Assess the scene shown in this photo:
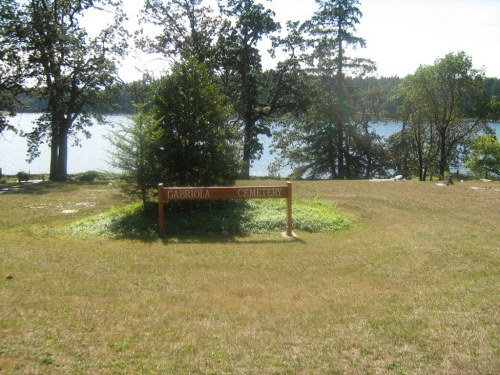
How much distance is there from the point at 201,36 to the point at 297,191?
17681 mm

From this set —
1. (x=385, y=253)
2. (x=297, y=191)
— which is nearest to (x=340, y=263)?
(x=385, y=253)

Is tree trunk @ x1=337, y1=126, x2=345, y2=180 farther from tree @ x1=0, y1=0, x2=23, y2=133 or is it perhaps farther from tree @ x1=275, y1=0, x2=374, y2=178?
tree @ x1=0, y1=0, x2=23, y2=133

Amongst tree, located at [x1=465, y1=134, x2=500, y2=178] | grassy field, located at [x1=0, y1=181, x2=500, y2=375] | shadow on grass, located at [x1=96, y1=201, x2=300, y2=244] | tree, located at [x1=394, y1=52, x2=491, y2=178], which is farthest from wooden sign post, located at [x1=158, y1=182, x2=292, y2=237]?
tree, located at [x1=465, y1=134, x2=500, y2=178]

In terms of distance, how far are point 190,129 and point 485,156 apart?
31.0 meters

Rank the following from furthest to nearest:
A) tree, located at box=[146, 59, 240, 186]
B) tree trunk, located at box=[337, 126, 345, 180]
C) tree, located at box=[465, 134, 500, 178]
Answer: tree trunk, located at box=[337, 126, 345, 180], tree, located at box=[465, 134, 500, 178], tree, located at box=[146, 59, 240, 186]

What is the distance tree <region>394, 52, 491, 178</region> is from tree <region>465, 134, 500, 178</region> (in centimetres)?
219

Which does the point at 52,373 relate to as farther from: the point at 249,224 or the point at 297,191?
the point at 297,191

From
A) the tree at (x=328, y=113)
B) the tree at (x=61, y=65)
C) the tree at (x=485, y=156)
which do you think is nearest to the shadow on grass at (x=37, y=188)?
the tree at (x=61, y=65)

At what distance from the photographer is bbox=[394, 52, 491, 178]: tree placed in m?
37.5

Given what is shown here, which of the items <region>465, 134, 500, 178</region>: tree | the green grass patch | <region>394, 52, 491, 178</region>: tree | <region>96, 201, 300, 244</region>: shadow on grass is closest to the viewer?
<region>96, 201, 300, 244</region>: shadow on grass

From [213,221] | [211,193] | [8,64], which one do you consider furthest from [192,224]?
[8,64]

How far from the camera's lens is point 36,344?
5.25 metres

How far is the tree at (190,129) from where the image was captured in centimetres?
1517

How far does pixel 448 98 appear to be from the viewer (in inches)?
1535
